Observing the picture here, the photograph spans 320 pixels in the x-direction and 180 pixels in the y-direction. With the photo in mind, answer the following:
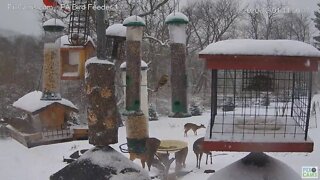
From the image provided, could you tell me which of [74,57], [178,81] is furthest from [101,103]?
[74,57]

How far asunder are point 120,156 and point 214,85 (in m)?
0.85

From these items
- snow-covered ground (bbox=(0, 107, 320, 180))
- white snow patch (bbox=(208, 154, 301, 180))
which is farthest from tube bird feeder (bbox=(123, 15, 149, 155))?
snow-covered ground (bbox=(0, 107, 320, 180))

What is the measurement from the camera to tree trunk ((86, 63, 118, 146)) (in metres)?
2.47

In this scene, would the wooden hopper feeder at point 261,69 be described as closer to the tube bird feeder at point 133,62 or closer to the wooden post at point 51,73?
the tube bird feeder at point 133,62

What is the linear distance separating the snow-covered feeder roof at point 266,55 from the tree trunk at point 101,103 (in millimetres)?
626

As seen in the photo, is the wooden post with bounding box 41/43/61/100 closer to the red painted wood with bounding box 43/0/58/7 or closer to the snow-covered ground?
the red painted wood with bounding box 43/0/58/7

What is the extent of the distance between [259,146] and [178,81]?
1.57m

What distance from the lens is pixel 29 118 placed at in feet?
19.6

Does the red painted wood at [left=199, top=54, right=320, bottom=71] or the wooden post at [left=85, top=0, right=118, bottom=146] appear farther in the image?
the wooden post at [left=85, top=0, right=118, bottom=146]

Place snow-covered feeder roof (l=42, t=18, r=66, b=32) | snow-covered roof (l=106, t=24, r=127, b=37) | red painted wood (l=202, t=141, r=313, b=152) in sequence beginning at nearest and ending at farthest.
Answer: red painted wood (l=202, t=141, r=313, b=152)
snow-covered roof (l=106, t=24, r=127, b=37)
snow-covered feeder roof (l=42, t=18, r=66, b=32)

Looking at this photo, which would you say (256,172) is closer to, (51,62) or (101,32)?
(101,32)

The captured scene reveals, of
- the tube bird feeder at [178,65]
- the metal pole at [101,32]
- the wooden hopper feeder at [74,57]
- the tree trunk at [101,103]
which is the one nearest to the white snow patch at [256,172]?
the tree trunk at [101,103]

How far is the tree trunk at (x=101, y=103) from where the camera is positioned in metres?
2.47

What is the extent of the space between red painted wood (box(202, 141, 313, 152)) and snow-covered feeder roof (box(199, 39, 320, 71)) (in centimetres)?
47
